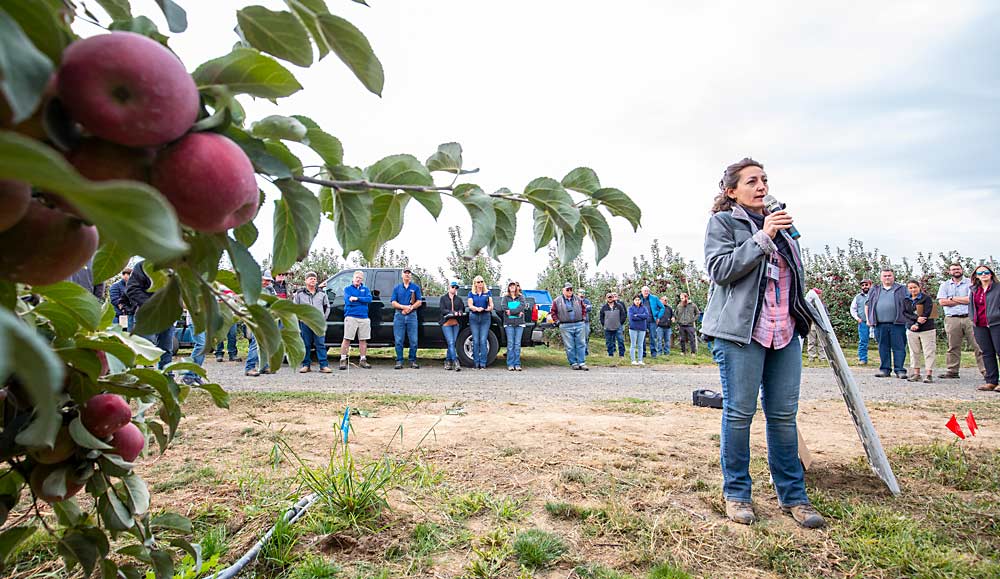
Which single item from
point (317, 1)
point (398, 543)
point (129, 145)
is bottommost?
point (398, 543)

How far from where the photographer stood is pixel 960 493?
3139 millimetres

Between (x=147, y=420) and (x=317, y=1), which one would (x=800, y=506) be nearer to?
(x=147, y=420)

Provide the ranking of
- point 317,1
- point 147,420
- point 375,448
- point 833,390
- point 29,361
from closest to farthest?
point 29,361
point 317,1
point 147,420
point 375,448
point 833,390

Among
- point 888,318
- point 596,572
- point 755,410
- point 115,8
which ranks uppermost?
point 115,8

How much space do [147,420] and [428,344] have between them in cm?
954

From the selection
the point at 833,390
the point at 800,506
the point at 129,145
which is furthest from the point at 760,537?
the point at 833,390

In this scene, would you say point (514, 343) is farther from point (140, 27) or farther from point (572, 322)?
point (140, 27)

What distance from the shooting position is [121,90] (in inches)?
18.5

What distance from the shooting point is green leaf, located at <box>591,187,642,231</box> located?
0.98 metres

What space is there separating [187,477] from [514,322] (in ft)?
24.7

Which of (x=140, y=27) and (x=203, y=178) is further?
(x=140, y=27)

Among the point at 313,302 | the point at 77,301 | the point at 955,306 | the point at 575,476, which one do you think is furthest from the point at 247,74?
the point at 955,306

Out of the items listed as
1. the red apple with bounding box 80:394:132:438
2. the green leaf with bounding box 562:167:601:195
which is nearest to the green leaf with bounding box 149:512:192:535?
the red apple with bounding box 80:394:132:438

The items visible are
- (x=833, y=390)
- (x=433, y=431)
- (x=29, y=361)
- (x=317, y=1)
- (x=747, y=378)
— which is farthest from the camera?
(x=833, y=390)
